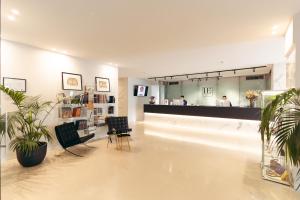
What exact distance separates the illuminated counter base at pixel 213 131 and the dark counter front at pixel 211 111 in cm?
24

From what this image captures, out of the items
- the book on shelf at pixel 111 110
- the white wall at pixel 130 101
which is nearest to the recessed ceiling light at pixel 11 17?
the book on shelf at pixel 111 110

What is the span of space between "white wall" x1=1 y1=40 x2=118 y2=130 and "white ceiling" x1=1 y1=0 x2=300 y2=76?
32cm

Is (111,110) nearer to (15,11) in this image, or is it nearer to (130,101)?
(130,101)

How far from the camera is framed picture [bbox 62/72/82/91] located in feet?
18.3

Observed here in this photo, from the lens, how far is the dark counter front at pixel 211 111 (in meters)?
6.93

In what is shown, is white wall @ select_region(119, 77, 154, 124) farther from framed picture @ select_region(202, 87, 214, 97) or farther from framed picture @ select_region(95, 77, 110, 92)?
framed picture @ select_region(202, 87, 214, 97)

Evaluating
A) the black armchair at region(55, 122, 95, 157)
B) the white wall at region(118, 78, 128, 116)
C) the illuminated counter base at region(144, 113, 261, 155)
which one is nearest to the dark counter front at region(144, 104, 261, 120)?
the illuminated counter base at region(144, 113, 261, 155)

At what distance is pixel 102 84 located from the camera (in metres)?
6.86

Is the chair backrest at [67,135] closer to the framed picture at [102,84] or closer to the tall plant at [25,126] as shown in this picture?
the tall plant at [25,126]

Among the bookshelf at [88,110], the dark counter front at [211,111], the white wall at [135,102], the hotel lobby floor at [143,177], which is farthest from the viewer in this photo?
the white wall at [135,102]

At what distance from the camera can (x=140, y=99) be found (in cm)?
1181

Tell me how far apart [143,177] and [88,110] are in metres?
3.63

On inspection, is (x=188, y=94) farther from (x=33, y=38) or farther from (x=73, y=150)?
(x=33, y=38)

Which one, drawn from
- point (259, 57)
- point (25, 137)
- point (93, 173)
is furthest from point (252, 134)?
point (25, 137)
